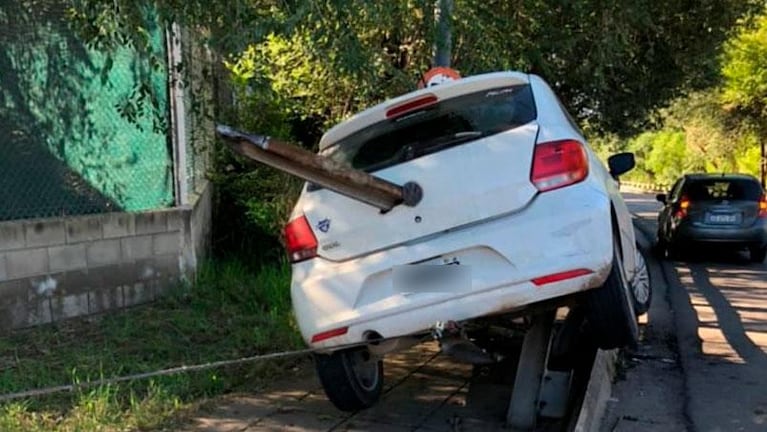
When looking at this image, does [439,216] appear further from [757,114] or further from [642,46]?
[757,114]

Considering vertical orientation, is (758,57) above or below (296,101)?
above

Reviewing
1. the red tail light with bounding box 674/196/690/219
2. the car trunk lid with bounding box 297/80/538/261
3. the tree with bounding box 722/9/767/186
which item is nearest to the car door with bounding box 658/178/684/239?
the red tail light with bounding box 674/196/690/219

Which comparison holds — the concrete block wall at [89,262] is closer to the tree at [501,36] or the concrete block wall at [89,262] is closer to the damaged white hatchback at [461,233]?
the tree at [501,36]

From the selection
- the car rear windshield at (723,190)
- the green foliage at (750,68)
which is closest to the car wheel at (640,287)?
the car rear windshield at (723,190)

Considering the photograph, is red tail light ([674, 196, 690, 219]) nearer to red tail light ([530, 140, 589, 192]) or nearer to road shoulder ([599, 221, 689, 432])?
road shoulder ([599, 221, 689, 432])

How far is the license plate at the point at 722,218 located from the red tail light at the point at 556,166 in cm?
1028

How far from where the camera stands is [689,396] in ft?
17.7

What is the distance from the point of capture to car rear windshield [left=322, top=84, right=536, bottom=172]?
4098 mm

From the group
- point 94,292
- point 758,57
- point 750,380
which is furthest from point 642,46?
point 758,57

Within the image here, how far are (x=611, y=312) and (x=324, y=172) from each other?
1.66m

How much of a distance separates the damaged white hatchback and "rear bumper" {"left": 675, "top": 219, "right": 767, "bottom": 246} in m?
9.68

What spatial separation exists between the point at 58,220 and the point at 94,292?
2.28 ft

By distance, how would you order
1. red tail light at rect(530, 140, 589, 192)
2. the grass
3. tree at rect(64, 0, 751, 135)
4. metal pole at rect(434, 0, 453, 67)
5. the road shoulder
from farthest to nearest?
metal pole at rect(434, 0, 453, 67)
the road shoulder
tree at rect(64, 0, 751, 135)
the grass
red tail light at rect(530, 140, 589, 192)

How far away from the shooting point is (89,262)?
648cm
